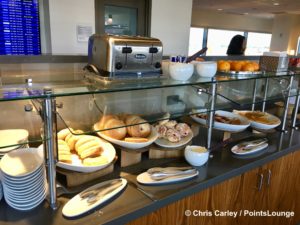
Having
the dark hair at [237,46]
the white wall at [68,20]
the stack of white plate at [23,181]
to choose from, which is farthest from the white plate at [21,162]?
the dark hair at [237,46]

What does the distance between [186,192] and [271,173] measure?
0.53 m

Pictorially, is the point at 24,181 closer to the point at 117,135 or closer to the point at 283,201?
the point at 117,135

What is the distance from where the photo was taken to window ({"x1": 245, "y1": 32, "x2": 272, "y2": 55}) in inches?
356

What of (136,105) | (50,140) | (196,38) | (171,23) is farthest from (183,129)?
(196,38)

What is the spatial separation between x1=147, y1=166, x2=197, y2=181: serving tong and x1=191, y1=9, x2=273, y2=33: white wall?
22.8 feet

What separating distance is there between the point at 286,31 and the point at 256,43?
1.62 meters

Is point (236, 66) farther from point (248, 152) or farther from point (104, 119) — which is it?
point (104, 119)

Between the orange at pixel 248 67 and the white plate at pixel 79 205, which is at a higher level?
the orange at pixel 248 67

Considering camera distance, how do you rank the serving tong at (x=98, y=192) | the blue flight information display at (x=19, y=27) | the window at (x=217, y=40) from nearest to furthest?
the serving tong at (x=98, y=192) < the blue flight information display at (x=19, y=27) < the window at (x=217, y=40)

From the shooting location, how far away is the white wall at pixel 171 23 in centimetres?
329

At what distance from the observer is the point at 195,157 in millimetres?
973

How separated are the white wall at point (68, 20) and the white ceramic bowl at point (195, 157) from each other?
2195 mm

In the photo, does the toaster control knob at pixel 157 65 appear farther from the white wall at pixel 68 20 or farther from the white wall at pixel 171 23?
the white wall at pixel 171 23

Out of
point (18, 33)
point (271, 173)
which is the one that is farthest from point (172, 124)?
point (18, 33)
